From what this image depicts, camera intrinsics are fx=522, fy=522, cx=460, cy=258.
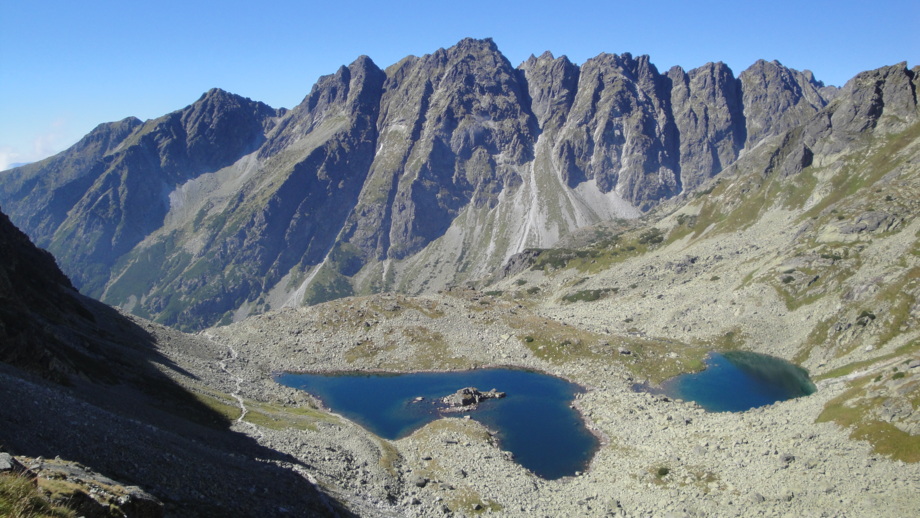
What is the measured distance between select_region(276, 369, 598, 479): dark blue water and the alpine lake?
0.46ft

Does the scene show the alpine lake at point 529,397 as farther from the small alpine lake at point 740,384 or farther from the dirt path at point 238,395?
the dirt path at point 238,395

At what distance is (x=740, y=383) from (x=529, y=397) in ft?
135

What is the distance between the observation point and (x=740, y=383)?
101 meters

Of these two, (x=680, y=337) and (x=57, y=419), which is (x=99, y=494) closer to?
(x=57, y=419)

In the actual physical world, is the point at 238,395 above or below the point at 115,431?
below

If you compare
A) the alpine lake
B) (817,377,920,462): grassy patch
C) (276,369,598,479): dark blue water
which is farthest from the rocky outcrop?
(817,377,920,462): grassy patch

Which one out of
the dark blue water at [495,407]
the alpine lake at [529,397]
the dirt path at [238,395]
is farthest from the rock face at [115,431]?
the alpine lake at [529,397]

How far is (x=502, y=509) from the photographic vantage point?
5603 cm

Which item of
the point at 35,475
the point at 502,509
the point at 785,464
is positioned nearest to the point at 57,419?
the point at 35,475

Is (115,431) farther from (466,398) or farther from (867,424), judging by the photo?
(867,424)

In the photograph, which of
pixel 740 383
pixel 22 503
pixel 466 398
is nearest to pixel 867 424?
pixel 740 383

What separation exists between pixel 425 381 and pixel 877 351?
274 feet

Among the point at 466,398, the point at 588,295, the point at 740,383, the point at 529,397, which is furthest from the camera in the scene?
the point at 588,295

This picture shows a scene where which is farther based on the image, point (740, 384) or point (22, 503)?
point (740, 384)
